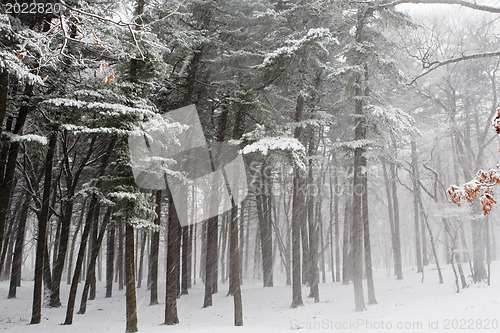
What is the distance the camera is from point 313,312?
1450 cm

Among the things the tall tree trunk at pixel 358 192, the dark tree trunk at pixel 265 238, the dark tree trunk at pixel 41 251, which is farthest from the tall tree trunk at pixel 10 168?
the dark tree trunk at pixel 265 238

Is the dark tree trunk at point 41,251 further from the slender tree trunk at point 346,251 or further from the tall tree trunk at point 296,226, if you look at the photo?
the slender tree trunk at point 346,251

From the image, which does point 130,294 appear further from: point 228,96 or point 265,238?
point 265,238

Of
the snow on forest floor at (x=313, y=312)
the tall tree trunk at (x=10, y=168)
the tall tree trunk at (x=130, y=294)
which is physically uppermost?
the tall tree trunk at (x=10, y=168)

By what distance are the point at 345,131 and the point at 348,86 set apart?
4.02m

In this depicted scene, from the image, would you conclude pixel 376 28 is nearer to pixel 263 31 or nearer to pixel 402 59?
pixel 402 59

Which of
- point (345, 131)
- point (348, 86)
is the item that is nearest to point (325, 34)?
point (348, 86)

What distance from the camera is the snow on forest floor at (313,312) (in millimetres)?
11133

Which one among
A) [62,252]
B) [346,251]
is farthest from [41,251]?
[346,251]

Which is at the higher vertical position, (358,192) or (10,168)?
(10,168)

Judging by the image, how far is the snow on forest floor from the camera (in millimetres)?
11133

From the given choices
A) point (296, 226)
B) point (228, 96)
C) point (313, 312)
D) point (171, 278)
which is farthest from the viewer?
A: point (296, 226)

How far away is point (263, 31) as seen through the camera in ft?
46.6

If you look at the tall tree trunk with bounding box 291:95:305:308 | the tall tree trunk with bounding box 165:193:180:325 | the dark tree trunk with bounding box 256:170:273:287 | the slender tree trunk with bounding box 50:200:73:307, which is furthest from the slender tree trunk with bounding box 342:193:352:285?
the slender tree trunk with bounding box 50:200:73:307
